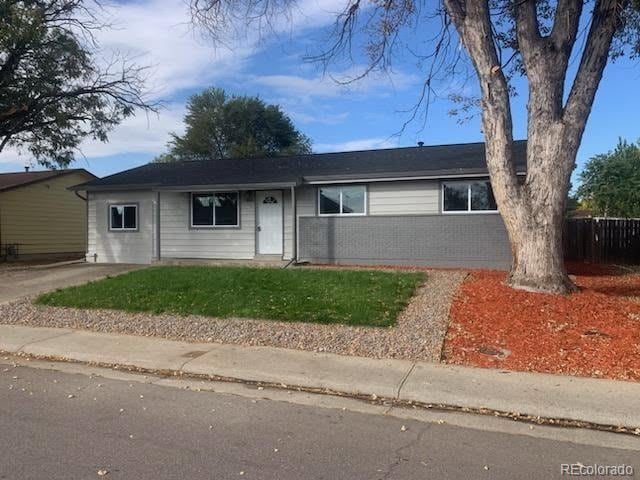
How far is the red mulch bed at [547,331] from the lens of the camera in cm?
682

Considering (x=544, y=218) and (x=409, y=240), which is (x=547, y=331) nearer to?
(x=544, y=218)

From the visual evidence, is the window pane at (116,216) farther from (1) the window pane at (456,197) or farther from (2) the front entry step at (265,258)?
(1) the window pane at (456,197)

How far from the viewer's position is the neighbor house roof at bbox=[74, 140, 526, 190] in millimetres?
15414

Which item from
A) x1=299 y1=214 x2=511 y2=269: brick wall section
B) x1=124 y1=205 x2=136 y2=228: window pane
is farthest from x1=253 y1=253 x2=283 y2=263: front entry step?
x1=124 y1=205 x2=136 y2=228: window pane

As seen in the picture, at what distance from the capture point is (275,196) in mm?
17250

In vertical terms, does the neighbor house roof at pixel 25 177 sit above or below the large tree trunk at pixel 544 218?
above

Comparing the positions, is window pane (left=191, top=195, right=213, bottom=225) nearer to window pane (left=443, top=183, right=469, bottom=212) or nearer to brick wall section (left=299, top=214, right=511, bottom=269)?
brick wall section (left=299, top=214, right=511, bottom=269)

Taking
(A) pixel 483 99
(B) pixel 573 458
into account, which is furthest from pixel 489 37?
(B) pixel 573 458

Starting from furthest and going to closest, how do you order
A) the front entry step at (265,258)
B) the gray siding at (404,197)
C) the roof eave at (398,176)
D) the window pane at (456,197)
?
the front entry step at (265,258) < the gray siding at (404,197) < the window pane at (456,197) < the roof eave at (398,176)

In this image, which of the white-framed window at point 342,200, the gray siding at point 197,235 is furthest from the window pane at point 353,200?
the gray siding at point 197,235

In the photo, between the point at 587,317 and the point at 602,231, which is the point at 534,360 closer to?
the point at 587,317

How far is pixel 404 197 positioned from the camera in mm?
15812

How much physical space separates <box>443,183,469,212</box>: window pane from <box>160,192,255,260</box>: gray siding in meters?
5.91

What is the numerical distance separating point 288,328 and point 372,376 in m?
2.44
